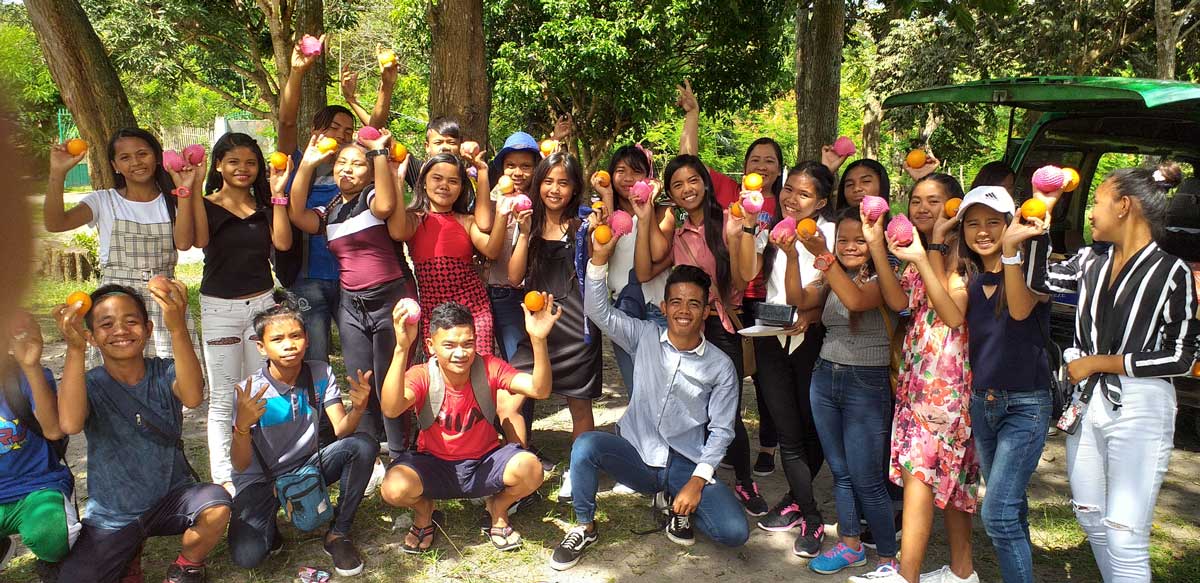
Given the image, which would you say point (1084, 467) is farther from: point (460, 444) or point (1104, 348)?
point (460, 444)

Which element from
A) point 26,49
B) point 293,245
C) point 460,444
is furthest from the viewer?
point 293,245

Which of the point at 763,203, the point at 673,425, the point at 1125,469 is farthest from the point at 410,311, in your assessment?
the point at 1125,469

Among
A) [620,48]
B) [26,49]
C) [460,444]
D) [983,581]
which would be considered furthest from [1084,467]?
[620,48]

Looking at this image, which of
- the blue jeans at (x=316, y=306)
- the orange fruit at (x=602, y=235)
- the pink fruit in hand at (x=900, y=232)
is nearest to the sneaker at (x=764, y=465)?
the orange fruit at (x=602, y=235)

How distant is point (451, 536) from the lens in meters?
3.85

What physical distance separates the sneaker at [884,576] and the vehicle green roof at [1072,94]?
9.33ft

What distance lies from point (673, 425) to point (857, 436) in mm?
794

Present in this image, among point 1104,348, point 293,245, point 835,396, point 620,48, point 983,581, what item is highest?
point 620,48

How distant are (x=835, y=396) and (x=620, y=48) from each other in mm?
10700

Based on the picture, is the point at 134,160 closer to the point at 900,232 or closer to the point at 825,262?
the point at 825,262

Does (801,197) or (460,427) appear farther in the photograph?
(801,197)

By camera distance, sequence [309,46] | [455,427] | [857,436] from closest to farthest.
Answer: [857,436], [455,427], [309,46]

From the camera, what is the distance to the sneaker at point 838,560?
11.6 ft

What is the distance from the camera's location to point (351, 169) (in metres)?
4.11
